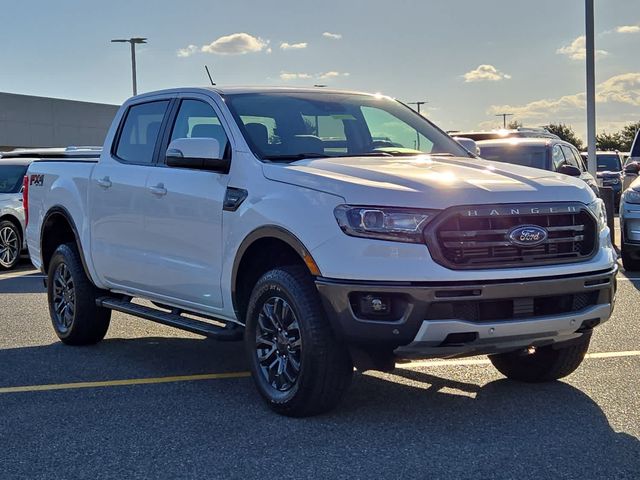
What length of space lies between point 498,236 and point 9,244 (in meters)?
10.8

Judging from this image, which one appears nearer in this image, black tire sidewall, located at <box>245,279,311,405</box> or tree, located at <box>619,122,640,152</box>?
black tire sidewall, located at <box>245,279,311,405</box>

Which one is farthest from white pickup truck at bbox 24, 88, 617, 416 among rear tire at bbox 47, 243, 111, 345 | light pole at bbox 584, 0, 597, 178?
light pole at bbox 584, 0, 597, 178

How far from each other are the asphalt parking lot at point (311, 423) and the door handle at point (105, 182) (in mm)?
1334

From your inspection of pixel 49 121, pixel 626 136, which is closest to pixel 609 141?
pixel 626 136

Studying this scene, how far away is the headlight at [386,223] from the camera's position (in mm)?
4691

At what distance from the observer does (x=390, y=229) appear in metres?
4.71

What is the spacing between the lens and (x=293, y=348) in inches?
203

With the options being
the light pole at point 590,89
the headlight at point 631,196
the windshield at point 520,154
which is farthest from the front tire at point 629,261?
the light pole at point 590,89

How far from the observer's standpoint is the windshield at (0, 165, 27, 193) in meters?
14.3

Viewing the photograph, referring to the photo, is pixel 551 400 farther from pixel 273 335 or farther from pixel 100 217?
pixel 100 217

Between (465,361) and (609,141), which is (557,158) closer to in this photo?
(465,361)

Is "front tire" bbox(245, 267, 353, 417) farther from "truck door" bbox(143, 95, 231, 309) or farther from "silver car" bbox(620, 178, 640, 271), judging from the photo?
"silver car" bbox(620, 178, 640, 271)

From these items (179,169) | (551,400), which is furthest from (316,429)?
(179,169)

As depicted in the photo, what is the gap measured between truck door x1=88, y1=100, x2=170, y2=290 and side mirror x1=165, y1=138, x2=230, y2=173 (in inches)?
29.3
